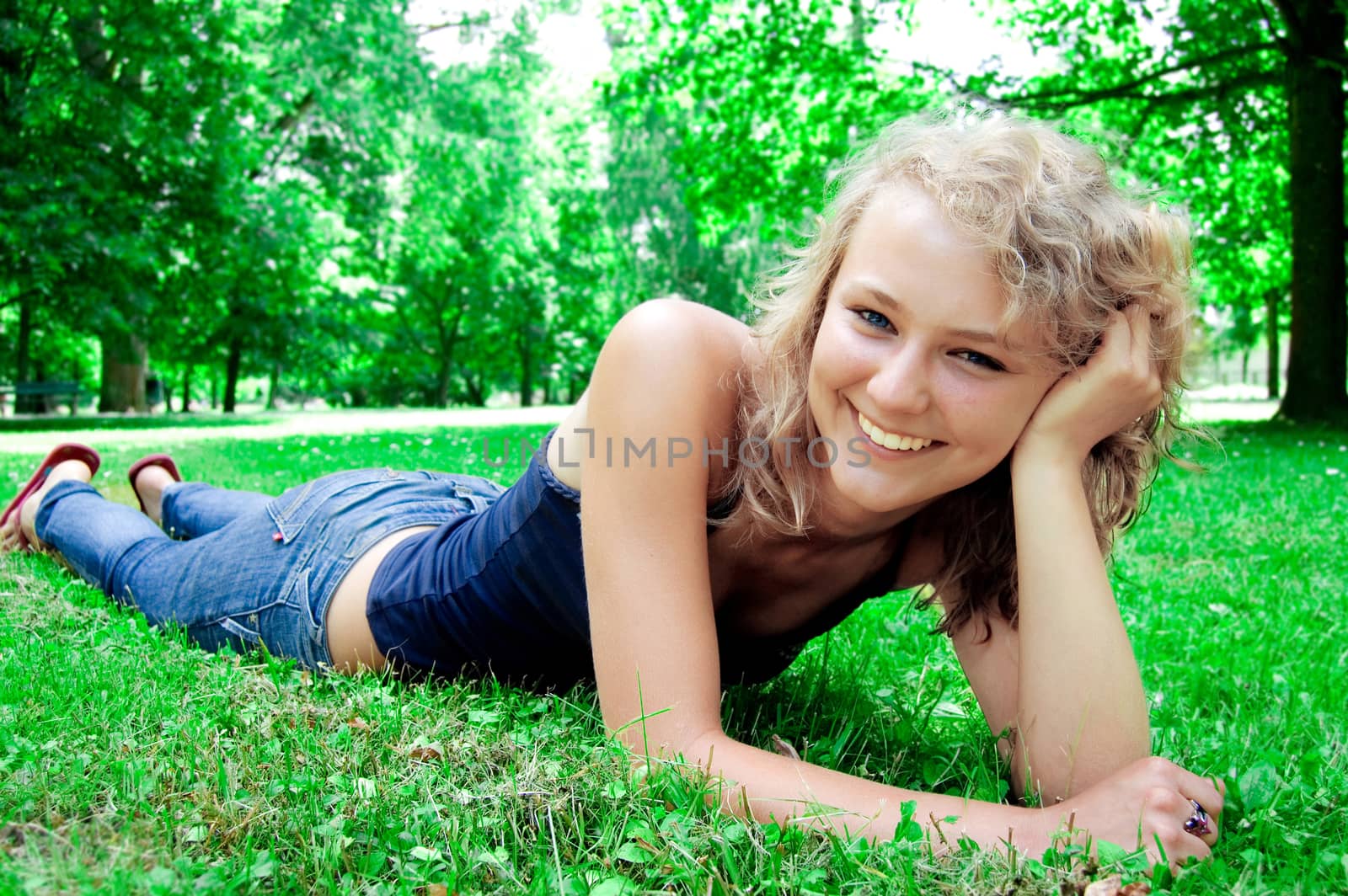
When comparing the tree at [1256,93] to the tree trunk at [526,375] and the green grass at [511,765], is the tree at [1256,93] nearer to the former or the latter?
the green grass at [511,765]

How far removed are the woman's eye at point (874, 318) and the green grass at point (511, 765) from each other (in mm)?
948

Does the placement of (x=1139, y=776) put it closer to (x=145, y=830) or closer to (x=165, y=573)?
(x=145, y=830)

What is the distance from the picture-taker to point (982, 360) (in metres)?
1.87

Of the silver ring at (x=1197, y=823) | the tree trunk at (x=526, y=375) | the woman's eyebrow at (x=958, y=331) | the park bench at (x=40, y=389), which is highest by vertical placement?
the tree trunk at (x=526, y=375)

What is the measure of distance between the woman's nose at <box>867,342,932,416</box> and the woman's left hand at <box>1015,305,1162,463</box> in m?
0.36

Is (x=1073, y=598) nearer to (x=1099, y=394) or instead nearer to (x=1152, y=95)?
(x=1099, y=394)

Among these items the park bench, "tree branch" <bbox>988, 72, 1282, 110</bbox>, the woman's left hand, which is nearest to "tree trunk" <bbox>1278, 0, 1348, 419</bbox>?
"tree branch" <bbox>988, 72, 1282, 110</bbox>

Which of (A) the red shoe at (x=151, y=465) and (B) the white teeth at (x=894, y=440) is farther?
(A) the red shoe at (x=151, y=465)

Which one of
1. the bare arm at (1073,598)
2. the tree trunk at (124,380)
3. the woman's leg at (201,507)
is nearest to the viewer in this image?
the bare arm at (1073,598)

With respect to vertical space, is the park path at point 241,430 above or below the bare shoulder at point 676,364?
below

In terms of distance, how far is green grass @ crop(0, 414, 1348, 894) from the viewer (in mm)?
1620

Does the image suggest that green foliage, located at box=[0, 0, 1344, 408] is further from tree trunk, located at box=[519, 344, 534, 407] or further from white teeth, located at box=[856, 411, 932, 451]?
tree trunk, located at box=[519, 344, 534, 407]

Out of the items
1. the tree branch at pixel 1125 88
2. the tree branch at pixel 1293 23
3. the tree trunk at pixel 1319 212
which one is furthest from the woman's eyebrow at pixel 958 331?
the tree branch at pixel 1293 23

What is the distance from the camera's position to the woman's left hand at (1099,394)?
1.97 meters
